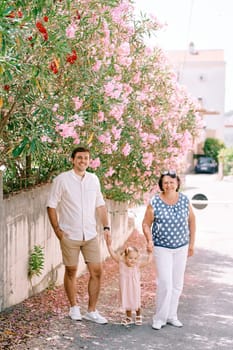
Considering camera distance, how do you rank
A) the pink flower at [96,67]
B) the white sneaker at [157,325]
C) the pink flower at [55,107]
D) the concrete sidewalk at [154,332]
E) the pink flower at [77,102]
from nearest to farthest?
the concrete sidewalk at [154,332] → the pink flower at [55,107] → the white sneaker at [157,325] → the pink flower at [77,102] → the pink flower at [96,67]

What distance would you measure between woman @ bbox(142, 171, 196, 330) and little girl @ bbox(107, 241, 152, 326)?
18 cm

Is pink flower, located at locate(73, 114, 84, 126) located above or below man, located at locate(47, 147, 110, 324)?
above

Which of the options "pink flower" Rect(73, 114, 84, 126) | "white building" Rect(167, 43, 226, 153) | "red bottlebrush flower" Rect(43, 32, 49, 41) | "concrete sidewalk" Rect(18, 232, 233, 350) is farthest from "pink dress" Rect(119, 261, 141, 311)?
"white building" Rect(167, 43, 226, 153)

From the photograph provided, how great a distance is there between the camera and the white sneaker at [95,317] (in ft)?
22.0

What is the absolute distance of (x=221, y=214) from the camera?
70.0 ft

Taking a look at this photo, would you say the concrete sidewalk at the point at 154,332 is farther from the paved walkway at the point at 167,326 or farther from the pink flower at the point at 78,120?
the pink flower at the point at 78,120

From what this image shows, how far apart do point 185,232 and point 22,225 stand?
1.76 m

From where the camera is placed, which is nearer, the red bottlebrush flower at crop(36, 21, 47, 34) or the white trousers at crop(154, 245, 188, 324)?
the red bottlebrush flower at crop(36, 21, 47, 34)

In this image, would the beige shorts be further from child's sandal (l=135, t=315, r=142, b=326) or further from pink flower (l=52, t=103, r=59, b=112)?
pink flower (l=52, t=103, r=59, b=112)

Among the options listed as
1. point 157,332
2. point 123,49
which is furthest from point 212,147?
point 157,332

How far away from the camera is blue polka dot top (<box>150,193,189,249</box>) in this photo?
657 cm

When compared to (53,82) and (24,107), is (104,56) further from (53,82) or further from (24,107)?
(24,107)

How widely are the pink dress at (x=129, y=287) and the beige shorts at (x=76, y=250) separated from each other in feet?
0.97

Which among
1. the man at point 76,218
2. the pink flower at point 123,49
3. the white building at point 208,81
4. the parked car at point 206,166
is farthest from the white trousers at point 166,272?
the white building at point 208,81
